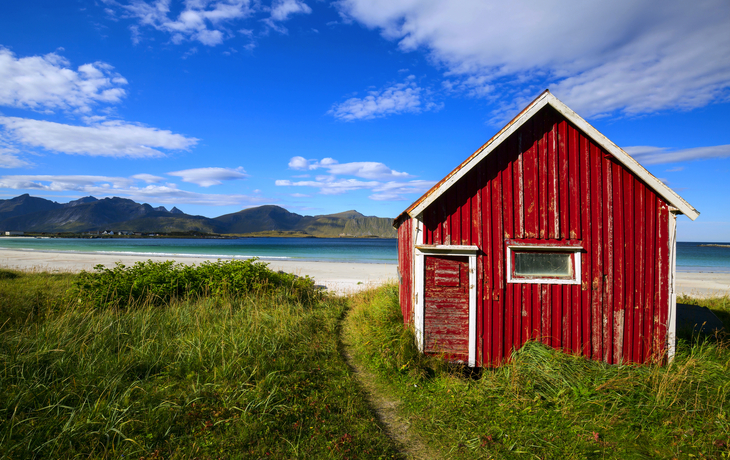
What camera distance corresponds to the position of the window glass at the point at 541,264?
22.1 feet

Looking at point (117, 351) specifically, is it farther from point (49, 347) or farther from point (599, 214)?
point (599, 214)

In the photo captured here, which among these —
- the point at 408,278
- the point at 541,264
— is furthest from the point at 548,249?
the point at 408,278

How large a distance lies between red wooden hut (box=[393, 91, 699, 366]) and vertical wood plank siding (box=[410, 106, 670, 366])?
0.02 m

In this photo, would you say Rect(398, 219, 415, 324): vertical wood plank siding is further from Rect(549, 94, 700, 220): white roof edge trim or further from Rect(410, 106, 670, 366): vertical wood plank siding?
Rect(549, 94, 700, 220): white roof edge trim

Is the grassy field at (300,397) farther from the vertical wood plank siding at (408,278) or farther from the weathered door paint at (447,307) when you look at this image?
the vertical wood plank siding at (408,278)

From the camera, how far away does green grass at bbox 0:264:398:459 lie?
4133 millimetres

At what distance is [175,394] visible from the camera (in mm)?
5176

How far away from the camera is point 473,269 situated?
22.1ft

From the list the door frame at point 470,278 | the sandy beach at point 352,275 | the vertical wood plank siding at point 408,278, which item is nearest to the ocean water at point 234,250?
the sandy beach at point 352,275

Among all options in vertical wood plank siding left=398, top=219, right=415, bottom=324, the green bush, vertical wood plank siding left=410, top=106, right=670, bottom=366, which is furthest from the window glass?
the green bush

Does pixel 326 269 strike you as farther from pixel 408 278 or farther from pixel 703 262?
pixel 703 262

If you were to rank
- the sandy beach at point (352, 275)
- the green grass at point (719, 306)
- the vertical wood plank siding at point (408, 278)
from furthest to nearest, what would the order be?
the sandy beach at point (352, 275), the green grass at point (719, 306), the vertical wood plank siding at point (408, 278)

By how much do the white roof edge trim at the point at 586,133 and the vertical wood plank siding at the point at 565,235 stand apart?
0.17 m

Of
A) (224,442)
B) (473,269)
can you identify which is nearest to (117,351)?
(224,442)
